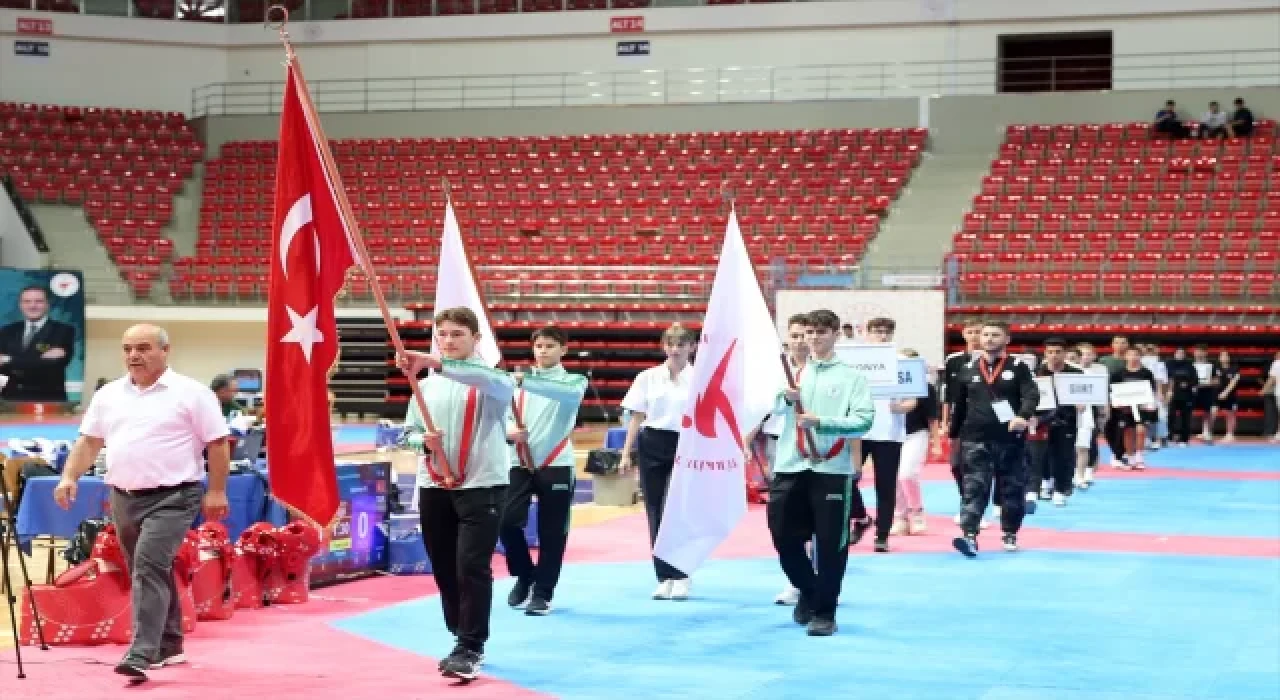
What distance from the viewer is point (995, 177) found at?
1239 inches

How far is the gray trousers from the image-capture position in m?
7.16

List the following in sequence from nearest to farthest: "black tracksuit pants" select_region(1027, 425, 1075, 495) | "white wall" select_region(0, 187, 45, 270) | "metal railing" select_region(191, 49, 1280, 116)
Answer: "black tracksuit pants" select_region(1027, 425, 1075, 495) → "white wall" select_region(0, 187, 45, 270) → "metal railing" select_region(191, 49, 1280, 116)

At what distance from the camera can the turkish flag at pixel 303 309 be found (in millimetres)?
6742

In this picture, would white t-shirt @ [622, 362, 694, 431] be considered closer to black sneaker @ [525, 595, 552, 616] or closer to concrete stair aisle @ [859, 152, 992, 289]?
black sneaker @ [525, 595, 552, 616]

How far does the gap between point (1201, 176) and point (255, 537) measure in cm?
2442

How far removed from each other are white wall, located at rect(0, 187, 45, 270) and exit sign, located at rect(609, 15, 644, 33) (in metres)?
13.2

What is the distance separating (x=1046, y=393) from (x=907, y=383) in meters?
2.57

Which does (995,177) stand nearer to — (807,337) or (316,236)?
(807,337)

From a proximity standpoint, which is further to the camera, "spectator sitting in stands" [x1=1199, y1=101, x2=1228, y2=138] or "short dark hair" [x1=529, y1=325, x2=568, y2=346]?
"spectator sitting in stands" [x1=1199, y1=101, x2=1228, y2=138]

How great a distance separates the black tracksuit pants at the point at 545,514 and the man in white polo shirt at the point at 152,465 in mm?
2023

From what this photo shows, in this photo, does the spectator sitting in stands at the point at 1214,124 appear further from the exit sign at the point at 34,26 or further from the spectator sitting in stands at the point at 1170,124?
the exit sign at the point at 34,26

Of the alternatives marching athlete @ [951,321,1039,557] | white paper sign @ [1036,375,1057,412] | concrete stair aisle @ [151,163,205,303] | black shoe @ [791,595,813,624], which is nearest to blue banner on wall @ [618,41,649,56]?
concrete stair aisle @ [151,163,205,303]

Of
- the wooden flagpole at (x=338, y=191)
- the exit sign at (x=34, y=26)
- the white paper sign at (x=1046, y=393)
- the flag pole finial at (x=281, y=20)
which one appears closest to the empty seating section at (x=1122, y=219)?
the white paper sign at (x=1046, y=393)

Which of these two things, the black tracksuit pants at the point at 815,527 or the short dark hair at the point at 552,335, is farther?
the short dark hair at the point at 552,335
